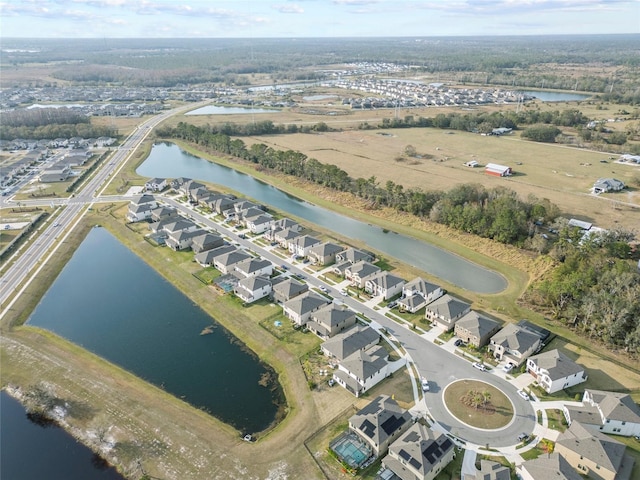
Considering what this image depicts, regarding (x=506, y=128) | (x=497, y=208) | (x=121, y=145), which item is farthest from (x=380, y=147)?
(x=121, y=145)

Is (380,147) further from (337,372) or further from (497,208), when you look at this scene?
(337,372)

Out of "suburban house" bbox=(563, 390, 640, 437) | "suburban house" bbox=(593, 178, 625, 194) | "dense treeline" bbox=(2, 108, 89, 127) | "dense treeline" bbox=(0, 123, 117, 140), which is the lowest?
"suburban house" bbox=(563, 390, 640, 437)

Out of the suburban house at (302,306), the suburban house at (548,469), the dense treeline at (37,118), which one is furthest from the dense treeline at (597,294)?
the dense treeline at (37,118)

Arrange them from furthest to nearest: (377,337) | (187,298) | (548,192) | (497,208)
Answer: (548,192)
(497,208)
(187,298)
(377,337)

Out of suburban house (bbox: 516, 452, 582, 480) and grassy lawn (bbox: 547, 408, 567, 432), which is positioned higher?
suburban house (bbox: 516, 452, 582, 480)

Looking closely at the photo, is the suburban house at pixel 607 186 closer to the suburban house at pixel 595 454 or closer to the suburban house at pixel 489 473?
the suburban house at pixel 595 454

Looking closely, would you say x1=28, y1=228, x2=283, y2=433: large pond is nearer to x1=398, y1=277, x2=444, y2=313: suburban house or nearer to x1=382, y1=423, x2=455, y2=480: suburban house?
x1=382, y1=423, x2=455, y2=480: suburban house

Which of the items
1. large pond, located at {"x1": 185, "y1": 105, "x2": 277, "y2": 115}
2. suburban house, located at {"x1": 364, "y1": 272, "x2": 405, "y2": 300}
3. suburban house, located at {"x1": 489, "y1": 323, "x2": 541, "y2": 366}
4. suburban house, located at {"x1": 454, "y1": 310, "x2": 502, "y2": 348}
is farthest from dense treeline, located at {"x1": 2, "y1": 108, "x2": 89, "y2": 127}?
suburban house, located at {"x1": 489, "y1": 323, "x2": 541, "y2": 366}
